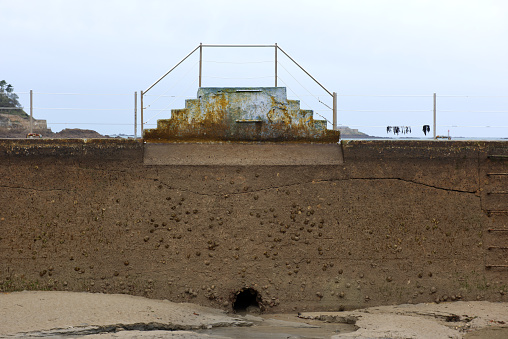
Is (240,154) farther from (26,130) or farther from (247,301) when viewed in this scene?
(26,130)

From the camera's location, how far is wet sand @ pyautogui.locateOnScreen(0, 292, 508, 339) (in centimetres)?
841

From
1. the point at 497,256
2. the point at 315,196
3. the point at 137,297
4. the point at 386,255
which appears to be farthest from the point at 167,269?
the point at 497,256

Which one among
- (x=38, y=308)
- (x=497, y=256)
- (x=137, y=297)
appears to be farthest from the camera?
(x=497, y=256)

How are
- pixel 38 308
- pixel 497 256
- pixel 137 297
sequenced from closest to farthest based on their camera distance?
pixel 38 308, pixel 137 297, pixel 497 256

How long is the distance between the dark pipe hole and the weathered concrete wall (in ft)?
0.44

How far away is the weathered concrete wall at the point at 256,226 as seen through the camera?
10.1 metres

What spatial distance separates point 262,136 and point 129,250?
2.66 metres

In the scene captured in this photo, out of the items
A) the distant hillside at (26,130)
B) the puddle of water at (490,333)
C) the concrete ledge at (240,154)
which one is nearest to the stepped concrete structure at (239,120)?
the concrete ledge at (240,154)

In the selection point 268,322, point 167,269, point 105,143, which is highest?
point 105,143

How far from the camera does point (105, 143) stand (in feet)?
34.2

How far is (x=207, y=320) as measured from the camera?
923 cm

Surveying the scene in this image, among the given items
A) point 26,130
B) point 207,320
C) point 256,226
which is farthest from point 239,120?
point 26,130

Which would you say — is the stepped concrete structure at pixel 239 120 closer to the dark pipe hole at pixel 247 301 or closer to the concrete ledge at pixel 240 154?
the concrete ledge at pixel 240 154

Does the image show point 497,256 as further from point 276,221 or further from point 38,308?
point 38,308
